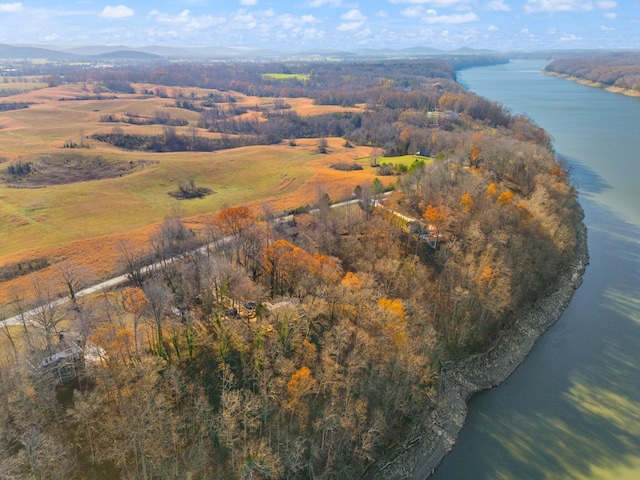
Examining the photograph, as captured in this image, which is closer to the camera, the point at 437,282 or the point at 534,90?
the point at 437,282

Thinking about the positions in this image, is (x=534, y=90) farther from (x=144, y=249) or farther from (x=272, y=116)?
(x=144, y=249)

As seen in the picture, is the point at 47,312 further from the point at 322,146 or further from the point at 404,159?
the point at 322,146

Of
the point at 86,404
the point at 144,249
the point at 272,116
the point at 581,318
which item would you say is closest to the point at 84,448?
the point at 86,404

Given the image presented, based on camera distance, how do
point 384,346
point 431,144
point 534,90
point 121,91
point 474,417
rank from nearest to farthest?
point 384,346
point 474,417
point 431,144
point 121,91
point 534,90

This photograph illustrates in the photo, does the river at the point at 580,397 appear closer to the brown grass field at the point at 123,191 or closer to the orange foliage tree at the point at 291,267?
the orange foliage tree at the point at 291,267

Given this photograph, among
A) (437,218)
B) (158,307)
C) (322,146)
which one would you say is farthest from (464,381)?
(322,146)

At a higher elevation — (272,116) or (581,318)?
(272,116)
